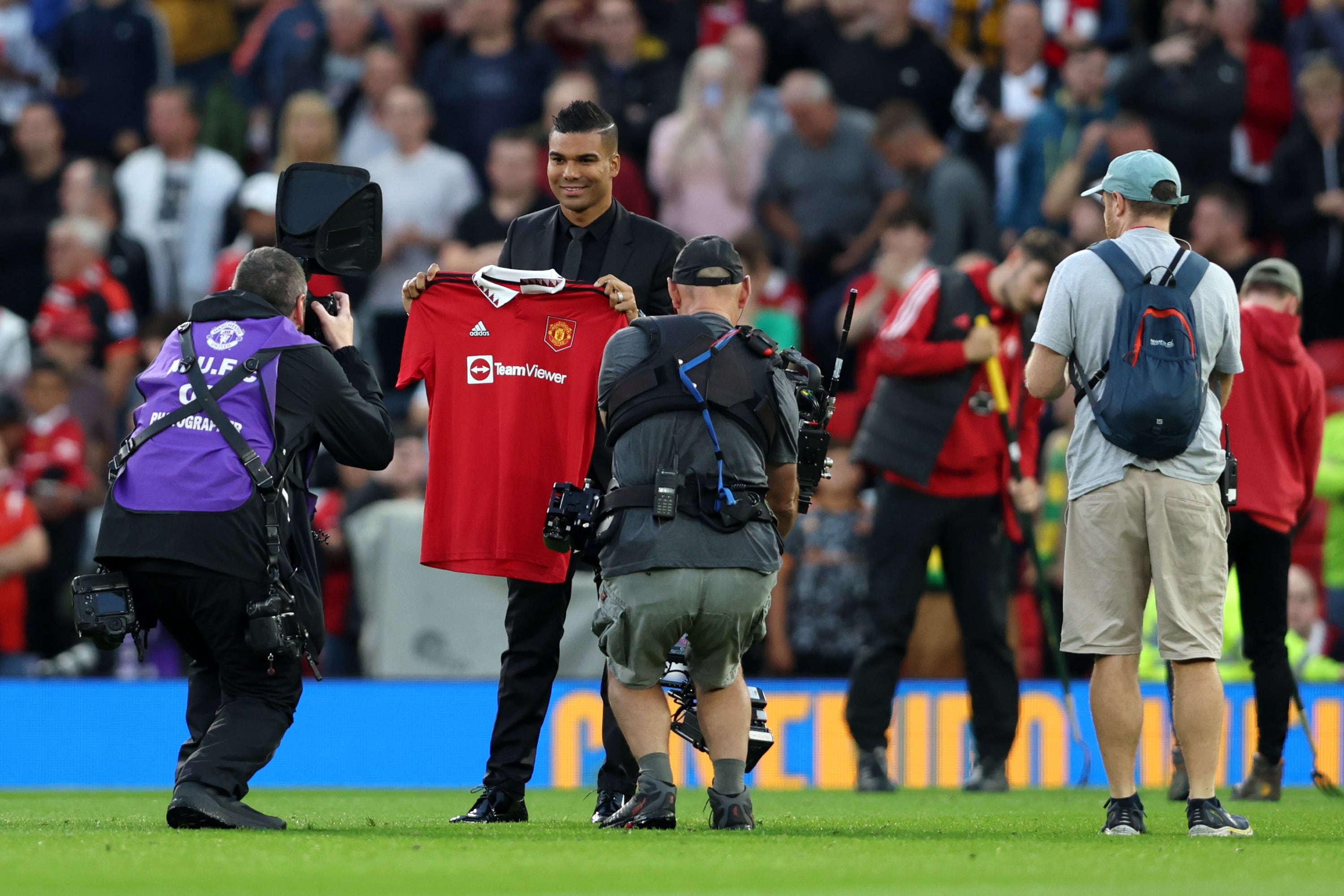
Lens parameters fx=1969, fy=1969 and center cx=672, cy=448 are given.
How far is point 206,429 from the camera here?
694 cm

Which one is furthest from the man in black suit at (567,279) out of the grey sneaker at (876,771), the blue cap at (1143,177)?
the grey sneaker at (876,771)

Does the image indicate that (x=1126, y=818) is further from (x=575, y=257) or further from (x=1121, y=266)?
(x=575, y=257)

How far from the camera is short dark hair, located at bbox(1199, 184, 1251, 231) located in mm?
13078

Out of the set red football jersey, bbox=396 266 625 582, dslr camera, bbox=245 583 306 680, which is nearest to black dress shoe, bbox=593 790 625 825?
red football jersey, bbox=396 266 625 582

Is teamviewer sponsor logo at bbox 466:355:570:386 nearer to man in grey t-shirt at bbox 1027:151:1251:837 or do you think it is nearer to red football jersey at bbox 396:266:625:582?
red football jersey at bbox 396:266:625:582

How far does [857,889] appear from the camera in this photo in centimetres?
534

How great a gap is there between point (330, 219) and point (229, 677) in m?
2.04

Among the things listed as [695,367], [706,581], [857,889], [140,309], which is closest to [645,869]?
[857,889]

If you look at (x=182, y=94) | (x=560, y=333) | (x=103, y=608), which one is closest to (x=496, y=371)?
(x=560, y=333)

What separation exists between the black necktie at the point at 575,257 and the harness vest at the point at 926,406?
289cm

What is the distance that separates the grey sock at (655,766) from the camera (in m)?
6.88

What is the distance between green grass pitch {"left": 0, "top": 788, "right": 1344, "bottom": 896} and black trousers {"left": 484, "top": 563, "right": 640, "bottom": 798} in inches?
9.7

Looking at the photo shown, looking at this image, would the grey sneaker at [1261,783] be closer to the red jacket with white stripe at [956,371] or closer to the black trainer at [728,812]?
the red jacket with white stripe at [956,371]

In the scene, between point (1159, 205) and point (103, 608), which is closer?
point (103, 608)
